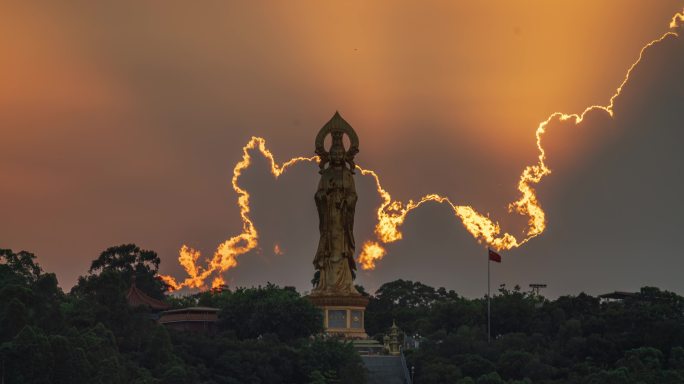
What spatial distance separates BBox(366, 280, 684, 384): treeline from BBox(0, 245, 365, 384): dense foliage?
6008 mm

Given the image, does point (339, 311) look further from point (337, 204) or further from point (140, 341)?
point (140, 341)

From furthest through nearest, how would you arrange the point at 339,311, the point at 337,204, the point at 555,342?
the point at 337,204 < the point at 339,311 < the point at 555,342

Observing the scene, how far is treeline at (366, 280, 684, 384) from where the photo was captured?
76000mm

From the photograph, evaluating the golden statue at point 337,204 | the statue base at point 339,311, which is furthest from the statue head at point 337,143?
the statue base at point 339,311

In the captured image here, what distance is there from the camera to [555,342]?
8225 cm

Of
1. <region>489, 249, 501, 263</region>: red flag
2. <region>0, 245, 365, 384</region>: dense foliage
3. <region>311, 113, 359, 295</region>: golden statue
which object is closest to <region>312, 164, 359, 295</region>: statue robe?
<region>311, 113, 359, 295</region>: golden statue

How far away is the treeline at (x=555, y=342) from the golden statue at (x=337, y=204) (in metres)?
6.77

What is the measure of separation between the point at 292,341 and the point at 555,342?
14679mm

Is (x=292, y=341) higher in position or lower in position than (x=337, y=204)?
lower

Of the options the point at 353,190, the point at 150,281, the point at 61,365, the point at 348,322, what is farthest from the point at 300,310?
the point at 150,281

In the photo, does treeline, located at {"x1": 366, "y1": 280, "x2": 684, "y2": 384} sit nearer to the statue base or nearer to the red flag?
the red flag

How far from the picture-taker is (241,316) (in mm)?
88688

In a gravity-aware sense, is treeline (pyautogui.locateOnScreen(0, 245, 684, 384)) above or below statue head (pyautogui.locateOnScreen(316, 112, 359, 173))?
below

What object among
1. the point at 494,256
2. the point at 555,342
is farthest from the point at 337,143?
the point at 555,342
